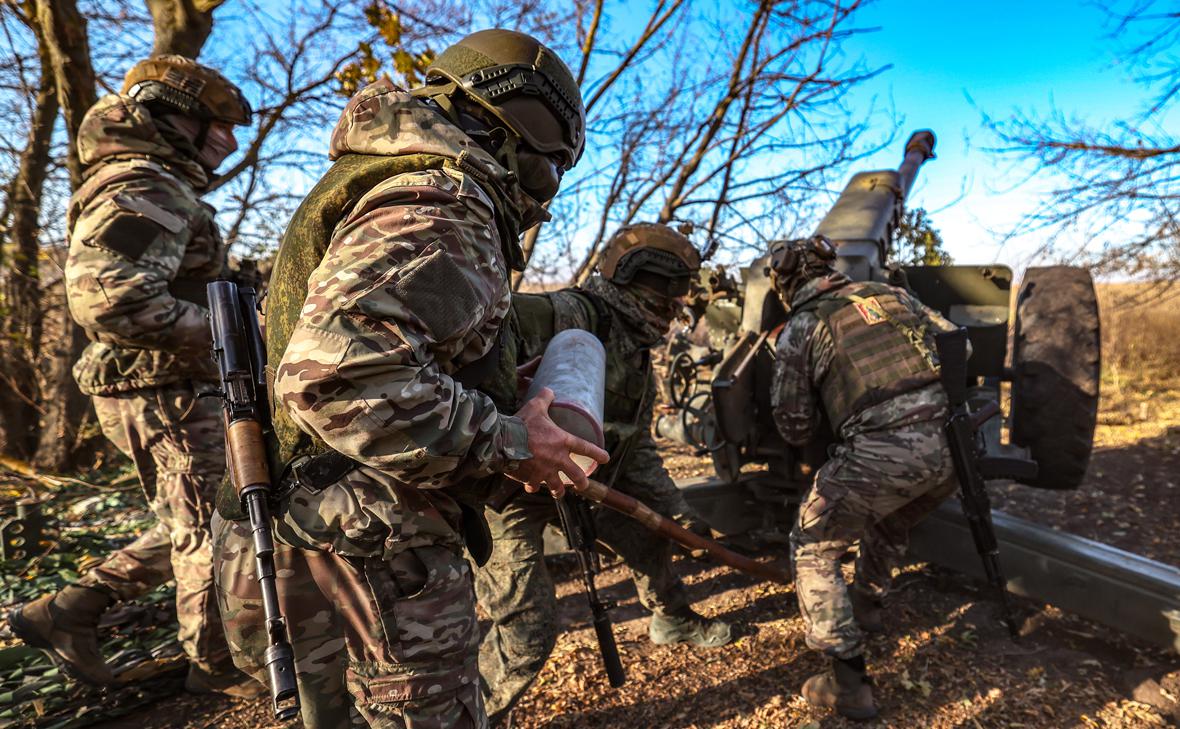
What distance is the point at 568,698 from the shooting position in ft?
10.1

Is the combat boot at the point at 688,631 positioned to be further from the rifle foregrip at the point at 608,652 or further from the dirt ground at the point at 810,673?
the rifle foregrip at the point at 608,652

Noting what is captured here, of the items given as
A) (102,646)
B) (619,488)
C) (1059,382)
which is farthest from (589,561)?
(1059,382)

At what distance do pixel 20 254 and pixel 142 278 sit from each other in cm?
424

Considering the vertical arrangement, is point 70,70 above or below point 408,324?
above

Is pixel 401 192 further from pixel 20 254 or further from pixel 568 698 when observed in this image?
pixel 20 254

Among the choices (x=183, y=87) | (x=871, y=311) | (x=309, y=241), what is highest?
(x=183, y=87)

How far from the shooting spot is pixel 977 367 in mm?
4621

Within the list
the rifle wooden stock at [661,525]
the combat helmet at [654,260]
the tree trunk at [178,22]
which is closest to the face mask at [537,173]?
the rifle wooden stock at [661,525]

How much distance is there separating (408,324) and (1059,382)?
420cm

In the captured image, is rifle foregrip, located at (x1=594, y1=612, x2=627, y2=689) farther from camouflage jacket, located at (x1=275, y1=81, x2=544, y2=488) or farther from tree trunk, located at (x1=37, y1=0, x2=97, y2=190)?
tree trunk, located at (x1=37, y1=0, x2=97, y2=190)

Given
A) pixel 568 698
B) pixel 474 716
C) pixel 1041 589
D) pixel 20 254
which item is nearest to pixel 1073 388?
pixel 1041 589

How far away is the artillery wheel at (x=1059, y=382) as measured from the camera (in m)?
3.93

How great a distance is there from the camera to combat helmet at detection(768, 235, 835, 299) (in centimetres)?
365

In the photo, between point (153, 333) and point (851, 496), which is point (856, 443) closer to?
point (851, 496)
